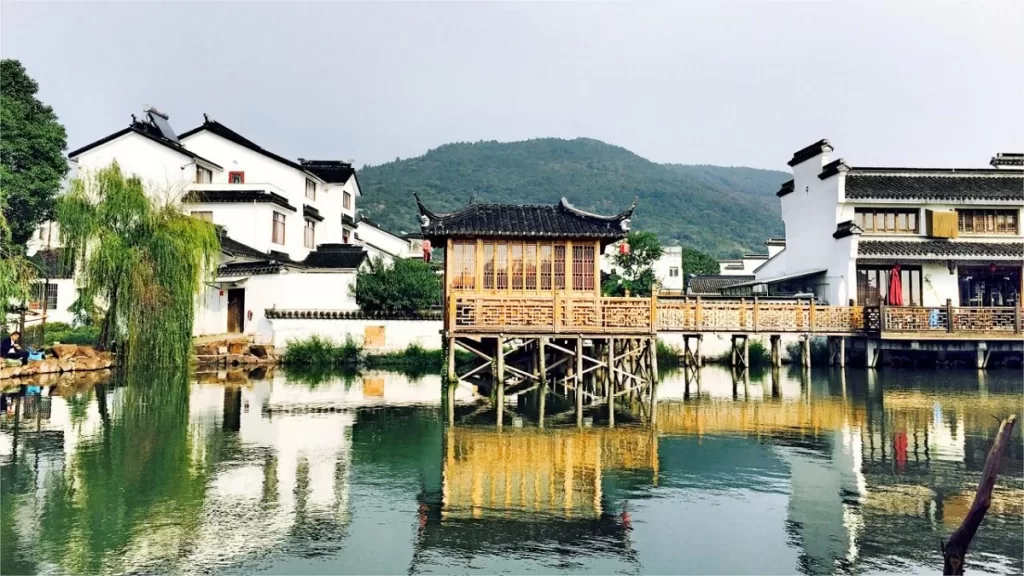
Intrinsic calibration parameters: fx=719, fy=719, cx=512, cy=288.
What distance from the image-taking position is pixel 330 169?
41031 mm

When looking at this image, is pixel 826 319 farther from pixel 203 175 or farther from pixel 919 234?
pixel 203 175

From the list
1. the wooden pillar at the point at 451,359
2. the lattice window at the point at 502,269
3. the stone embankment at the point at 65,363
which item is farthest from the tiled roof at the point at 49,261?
the lattice window at the point at 502,269

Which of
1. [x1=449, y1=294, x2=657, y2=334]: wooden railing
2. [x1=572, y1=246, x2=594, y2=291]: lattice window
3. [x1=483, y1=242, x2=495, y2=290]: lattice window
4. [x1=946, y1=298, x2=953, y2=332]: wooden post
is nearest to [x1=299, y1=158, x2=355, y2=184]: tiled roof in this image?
[x1=483, y1=242, x2=495, y2=290]: lattice window

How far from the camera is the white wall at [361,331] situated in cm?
2827

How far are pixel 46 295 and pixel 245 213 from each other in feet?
27.5

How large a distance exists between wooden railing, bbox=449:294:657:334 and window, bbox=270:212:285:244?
17389 mm

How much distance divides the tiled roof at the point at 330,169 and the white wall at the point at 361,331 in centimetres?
1387

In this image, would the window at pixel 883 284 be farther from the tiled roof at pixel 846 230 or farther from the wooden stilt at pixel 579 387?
the wooden stilt at pixel 579 387

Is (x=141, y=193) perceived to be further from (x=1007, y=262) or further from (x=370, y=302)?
(x=1007, y=262)

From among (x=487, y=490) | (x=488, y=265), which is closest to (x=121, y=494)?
(x=487, y=490)

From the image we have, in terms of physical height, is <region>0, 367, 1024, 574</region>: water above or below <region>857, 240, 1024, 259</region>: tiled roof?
below

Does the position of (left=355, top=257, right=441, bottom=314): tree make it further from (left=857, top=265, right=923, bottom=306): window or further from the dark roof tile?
(left=857, top=265, right=923, bottom=306): window

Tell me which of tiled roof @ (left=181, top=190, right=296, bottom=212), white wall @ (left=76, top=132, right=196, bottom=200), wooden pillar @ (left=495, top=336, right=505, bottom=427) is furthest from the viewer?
white wall @ (left=76, top=132, right=196, bottom=200)

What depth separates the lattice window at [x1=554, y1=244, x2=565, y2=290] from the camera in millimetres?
18984
